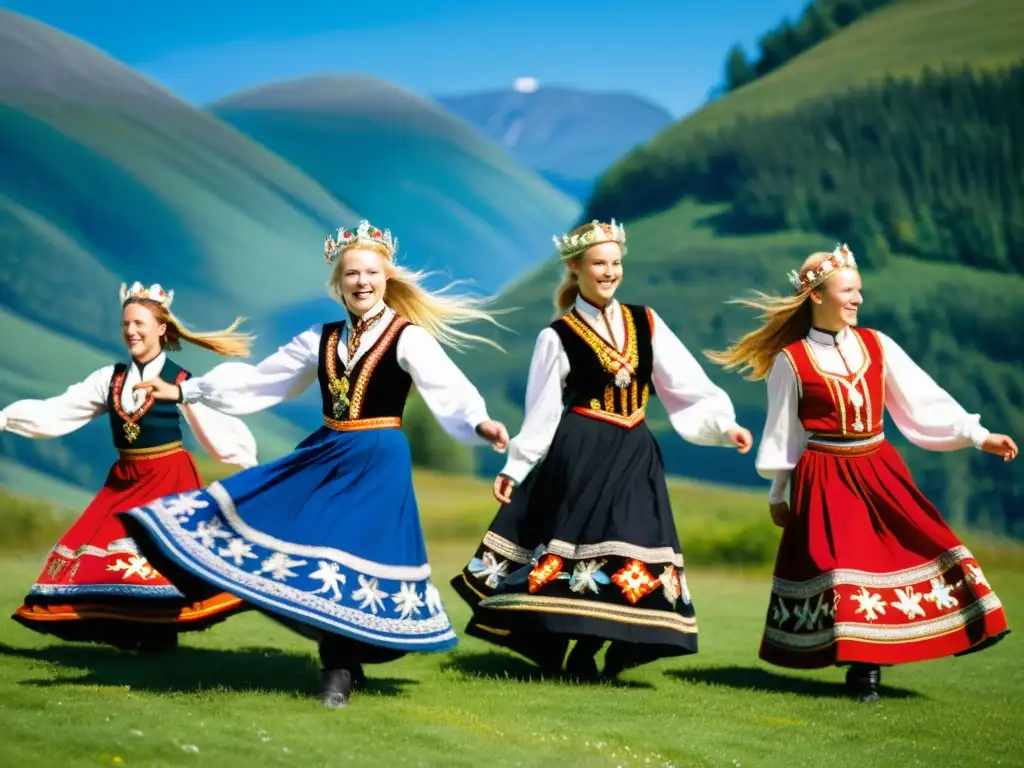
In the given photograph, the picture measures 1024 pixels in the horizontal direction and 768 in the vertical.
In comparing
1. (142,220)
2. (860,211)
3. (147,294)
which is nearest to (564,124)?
(860,211)

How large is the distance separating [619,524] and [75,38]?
1106 centimetres

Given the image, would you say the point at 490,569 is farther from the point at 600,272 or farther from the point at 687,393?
the point at 600,272

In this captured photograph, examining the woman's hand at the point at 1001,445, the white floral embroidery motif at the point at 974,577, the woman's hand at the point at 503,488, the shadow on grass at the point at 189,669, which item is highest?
the woman's hand at the point at 1001,445

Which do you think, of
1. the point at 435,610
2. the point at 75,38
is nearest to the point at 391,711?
the point at 435,610

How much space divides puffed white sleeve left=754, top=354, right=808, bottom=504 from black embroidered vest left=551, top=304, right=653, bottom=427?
21.5 inches

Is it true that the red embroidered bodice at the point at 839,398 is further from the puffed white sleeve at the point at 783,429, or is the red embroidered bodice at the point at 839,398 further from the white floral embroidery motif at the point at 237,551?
the white floral embroidery motif at the point at 237,551

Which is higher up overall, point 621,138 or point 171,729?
point 621,138

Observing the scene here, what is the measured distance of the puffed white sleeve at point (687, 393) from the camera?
575cm

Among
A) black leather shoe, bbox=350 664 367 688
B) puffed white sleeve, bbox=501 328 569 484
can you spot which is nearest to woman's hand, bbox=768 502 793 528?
puffed white sleeve, bbox=501 328 569 484

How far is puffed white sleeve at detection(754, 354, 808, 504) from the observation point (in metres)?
5.94

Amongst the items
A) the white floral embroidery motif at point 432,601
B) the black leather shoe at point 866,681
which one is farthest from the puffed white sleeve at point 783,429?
the white floral embroidery motif at point 432,601

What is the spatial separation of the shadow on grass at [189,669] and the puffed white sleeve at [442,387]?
107cm

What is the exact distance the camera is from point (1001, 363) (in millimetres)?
16547

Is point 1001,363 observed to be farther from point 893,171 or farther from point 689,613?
point 689,613
